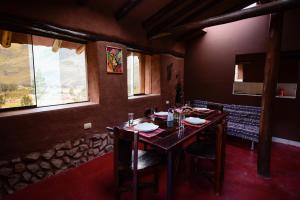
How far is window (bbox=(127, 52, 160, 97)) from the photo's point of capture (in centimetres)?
399

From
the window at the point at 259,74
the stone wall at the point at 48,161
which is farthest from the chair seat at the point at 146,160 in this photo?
the window at the point at 259,74

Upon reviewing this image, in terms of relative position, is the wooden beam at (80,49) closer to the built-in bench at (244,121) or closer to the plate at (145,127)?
the plate at (145,127)

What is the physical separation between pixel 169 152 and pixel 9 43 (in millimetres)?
2408

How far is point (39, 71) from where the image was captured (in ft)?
8.11

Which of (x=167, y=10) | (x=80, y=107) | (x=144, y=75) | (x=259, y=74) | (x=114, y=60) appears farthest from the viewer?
(x=144, y=75)

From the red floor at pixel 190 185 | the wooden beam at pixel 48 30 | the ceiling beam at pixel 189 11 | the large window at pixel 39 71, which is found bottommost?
the red floor at pixel 190 185

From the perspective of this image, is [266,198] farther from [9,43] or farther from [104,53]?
[9,43]

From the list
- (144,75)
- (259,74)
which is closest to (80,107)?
(144,75)

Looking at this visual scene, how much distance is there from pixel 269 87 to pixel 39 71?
3.30 meters

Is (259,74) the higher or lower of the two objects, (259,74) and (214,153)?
the higher

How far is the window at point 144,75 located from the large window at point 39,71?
1.24 metres

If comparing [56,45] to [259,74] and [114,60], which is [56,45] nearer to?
[114,60]

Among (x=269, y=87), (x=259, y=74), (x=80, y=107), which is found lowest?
(x=80, y=107)

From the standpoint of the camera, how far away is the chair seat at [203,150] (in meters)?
2.00
